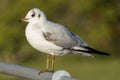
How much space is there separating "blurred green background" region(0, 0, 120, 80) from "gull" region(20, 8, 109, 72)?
7.71 m

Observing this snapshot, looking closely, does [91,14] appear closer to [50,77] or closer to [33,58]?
[33,58]

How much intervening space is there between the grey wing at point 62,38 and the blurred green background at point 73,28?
7718 mm

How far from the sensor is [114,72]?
12.5 metres

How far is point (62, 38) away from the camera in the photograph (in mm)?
4941

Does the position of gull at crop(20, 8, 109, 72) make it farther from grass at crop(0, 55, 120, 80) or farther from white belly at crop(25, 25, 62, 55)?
grass at crop(0, 55, 120, 80)

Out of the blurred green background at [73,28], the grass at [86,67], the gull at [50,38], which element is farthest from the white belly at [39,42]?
the blurred green background at [73,28]

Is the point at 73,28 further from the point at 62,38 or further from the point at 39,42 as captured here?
the point at 39,42

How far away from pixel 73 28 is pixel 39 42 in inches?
373

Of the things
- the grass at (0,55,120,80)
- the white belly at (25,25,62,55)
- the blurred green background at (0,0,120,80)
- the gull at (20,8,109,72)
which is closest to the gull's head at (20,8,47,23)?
the gull at (20,8,109,72)

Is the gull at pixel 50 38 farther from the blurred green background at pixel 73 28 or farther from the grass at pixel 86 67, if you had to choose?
the blurred green background at pixel 73 28

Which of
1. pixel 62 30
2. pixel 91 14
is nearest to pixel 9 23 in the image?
pixel 91 14

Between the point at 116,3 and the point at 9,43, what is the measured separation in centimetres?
277

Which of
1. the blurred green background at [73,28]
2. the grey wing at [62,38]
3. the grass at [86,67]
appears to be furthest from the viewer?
the blurred green background at [73,28]

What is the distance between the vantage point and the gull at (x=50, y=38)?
15.8 feet
